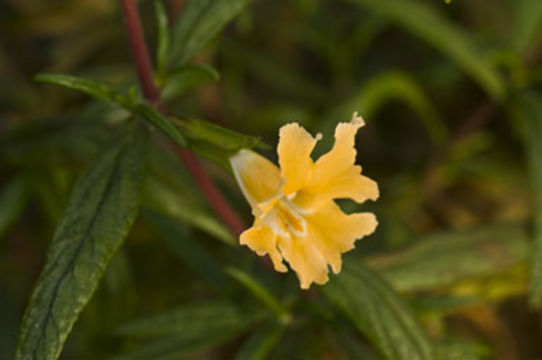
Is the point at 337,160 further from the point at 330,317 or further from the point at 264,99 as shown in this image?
the point at 264,99

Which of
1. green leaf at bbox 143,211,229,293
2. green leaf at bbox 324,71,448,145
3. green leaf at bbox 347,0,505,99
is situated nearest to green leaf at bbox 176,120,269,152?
green leaf at bbox 143,211,229,293

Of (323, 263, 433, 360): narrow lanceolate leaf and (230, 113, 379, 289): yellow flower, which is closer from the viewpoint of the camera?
(230, 113, 379, 289): yellow flower

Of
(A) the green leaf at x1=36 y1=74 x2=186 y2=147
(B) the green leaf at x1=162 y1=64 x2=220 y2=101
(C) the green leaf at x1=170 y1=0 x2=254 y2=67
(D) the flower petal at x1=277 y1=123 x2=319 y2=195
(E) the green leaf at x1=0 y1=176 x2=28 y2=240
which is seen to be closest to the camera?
(D) the flower petal at x1=277 y1=123 x2=319 y2=195

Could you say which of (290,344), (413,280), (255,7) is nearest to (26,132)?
(290,344)

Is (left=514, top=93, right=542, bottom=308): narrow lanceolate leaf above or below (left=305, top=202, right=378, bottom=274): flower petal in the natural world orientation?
above

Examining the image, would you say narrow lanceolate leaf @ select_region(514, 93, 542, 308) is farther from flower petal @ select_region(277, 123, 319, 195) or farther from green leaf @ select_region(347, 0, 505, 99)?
flower petal @ select_region(277, 123, 319, 195)

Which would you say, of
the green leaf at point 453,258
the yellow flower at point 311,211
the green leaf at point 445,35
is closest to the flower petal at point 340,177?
the yellow flower at point 311,211
